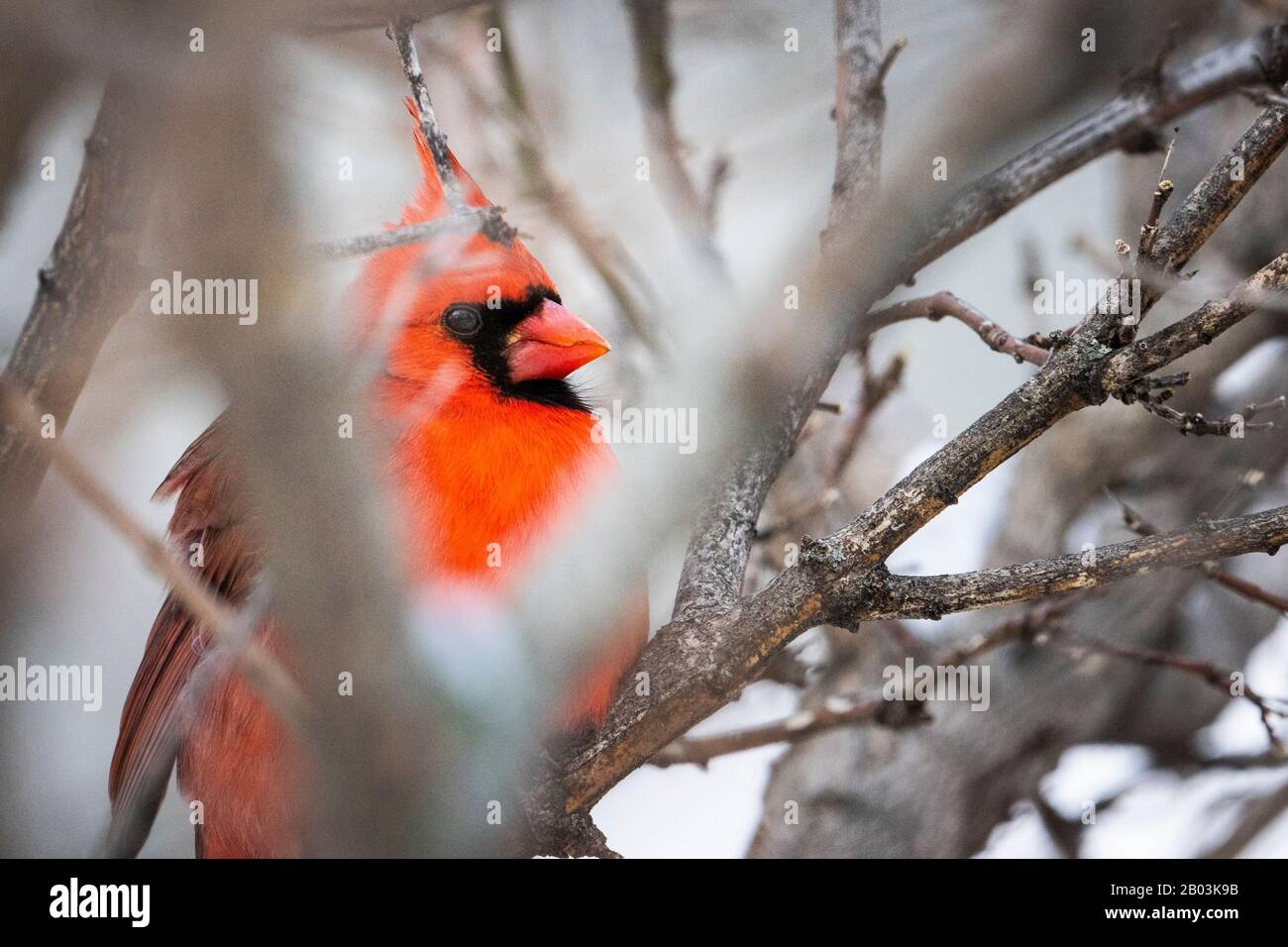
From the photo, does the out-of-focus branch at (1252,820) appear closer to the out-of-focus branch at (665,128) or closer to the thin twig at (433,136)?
the out-of-focus branch at (665,128)

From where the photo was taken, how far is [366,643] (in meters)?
1.07

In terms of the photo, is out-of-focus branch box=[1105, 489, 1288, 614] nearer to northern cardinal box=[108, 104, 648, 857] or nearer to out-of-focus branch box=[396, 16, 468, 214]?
northern cardinal box=[108, 104, 648, 857]

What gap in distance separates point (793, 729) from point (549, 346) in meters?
0.77

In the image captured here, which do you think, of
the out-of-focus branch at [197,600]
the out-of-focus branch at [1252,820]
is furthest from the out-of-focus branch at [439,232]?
the out-of-focus branch at [1252,820]

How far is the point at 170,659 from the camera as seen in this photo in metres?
1.94

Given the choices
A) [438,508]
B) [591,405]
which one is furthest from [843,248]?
[438,508]

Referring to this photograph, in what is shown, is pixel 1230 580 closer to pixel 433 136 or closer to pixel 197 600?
pixel 433 136

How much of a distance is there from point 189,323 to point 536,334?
945 millimetres

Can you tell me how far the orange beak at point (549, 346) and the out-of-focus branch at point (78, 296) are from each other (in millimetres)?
566

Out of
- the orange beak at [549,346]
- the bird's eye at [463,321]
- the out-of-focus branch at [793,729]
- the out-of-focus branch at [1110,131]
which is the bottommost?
the out-of-focus branch at [793,729]

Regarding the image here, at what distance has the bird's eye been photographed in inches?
76.0

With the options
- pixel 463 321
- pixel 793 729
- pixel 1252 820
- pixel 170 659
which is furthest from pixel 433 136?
pixel 1252 820

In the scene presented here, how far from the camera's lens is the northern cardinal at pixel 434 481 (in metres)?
1.72
